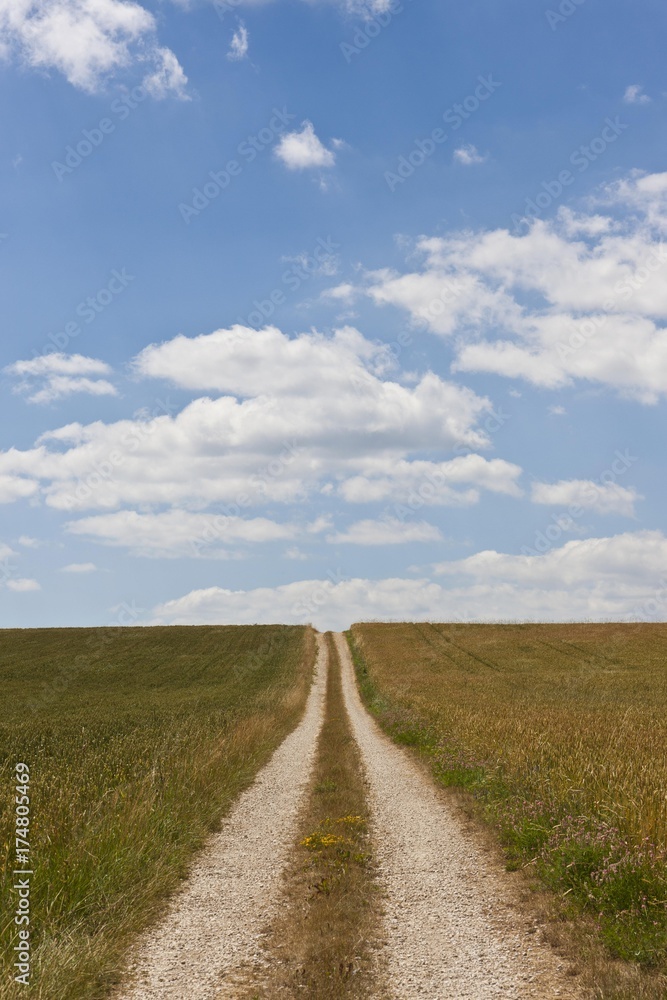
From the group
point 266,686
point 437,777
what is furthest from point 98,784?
point 266,686

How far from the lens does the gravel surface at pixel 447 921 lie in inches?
254

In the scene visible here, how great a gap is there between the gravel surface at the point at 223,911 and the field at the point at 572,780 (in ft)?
12.4

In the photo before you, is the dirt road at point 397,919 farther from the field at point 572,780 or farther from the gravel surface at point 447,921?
the field at point 572,780

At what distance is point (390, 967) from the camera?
683 cm

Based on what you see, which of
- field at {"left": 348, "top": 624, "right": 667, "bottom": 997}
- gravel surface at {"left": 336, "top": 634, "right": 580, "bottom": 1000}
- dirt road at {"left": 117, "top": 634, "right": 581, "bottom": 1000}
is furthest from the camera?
field at {"left": 348, "top": 624, "right": 667, "bottom": 997}

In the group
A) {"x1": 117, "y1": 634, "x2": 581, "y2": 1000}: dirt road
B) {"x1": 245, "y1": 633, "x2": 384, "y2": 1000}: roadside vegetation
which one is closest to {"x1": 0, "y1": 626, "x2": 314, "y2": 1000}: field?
{"x1": 117, "y1": 634, "x2": 581, "y2": 1000}: dirt road

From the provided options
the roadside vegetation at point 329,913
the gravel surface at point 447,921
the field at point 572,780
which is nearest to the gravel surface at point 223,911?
the roadside vegetation at point 329,913

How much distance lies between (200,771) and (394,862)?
6754 mm

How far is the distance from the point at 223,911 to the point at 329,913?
1570mm

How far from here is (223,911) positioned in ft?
28.5

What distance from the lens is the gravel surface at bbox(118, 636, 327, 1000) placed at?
681 centimetres

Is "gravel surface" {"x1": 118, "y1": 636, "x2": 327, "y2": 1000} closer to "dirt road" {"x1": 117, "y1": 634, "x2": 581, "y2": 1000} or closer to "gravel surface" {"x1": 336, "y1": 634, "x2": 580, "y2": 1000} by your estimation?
"dirt road" {"x1": 117, "y1": 634, "x2": 581, "y2": 1000}

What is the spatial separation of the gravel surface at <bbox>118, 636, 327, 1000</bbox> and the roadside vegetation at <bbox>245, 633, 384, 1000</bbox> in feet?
1.08

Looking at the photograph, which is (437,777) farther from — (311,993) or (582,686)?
(582,686)
